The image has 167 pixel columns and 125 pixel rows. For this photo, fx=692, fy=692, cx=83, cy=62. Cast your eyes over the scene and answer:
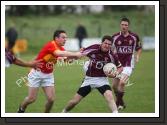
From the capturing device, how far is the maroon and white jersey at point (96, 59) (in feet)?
44.9

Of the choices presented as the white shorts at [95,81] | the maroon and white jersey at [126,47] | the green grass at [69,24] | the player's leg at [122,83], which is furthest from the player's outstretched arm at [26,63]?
the green grass at [69,24]

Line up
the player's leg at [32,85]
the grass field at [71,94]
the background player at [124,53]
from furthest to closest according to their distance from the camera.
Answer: the background player at [124,53]
the grass field at [71,94]
the player's leg at [32,85]

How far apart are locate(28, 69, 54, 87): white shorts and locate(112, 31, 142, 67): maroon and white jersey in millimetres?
1972

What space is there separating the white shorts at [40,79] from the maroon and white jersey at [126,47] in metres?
1.97

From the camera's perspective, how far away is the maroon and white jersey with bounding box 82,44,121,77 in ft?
44.9

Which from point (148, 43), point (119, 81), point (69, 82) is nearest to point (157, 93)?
point (119, 81)

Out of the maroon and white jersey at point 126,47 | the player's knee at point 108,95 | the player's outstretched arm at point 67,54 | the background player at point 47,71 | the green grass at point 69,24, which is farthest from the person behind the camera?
the green grass at point 69,24

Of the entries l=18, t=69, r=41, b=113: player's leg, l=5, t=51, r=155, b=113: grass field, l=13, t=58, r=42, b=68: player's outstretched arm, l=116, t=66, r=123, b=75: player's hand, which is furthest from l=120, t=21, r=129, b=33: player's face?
l=13, t=58, r=42, b=68: player's outstretched arm

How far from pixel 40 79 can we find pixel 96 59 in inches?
46.3

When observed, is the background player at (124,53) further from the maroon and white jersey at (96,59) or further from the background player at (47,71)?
the background player at (47,71)

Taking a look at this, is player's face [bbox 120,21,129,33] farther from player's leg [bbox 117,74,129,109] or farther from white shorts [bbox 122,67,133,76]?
player's leg [bbox 117,74,129,109]
